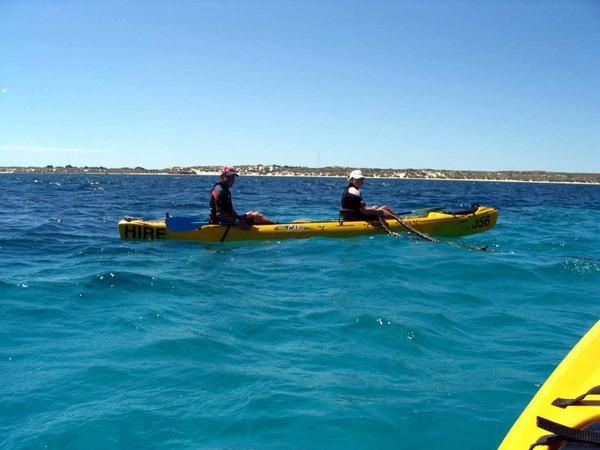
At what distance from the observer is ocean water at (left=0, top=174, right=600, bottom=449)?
153 inches

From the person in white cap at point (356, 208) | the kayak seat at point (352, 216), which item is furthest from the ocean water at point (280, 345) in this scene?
the kayak seat at point (352, 216)

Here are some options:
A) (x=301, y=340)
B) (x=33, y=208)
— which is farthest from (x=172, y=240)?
(x=33, y=208)

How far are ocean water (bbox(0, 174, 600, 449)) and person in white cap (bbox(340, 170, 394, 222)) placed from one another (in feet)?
6.67

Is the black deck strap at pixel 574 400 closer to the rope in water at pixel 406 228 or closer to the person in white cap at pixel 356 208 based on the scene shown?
the rope in water at pixel 406 228

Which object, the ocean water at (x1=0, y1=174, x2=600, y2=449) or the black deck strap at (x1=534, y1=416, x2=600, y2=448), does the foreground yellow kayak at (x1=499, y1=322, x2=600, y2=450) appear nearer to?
the black deck strap at (x1=534, y1=416, x2=600, y2=448)

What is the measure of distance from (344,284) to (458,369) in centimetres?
340

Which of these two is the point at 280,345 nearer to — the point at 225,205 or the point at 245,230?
the point at 245,230

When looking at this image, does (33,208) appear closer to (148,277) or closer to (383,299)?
(148,277)

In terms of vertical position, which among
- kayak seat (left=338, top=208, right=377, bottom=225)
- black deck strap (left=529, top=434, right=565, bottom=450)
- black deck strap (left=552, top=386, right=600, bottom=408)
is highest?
kayak seat (left=338, top=208, right=377, bottom=225)

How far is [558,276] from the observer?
29.0 ft

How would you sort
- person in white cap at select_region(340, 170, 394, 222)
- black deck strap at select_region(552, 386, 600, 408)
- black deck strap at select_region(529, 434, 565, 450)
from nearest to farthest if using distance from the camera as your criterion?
black deck strap at select_region(529, 434, 565, 450)
black deck strap at select_region(552, 386, 600, 408)
person in white cap at select_region(340, 170, 394, 222)

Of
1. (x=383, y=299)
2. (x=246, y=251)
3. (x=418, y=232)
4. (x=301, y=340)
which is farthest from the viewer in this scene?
(x=418, y=232)

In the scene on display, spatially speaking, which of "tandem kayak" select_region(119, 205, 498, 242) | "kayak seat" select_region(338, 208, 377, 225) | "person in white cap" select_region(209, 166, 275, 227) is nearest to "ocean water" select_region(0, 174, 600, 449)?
"tandem kayak" select_region(119, 205, 498, 242)

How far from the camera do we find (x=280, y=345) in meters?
5.43
